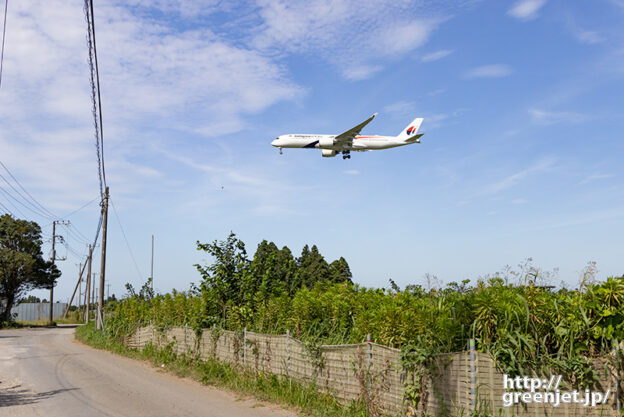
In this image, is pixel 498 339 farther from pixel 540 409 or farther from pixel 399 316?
pixel 399 316

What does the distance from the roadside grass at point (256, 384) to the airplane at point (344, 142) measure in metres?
15.7

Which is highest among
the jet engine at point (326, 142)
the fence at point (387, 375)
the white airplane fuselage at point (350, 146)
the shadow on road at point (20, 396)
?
the white airplane fuselage at point (350, 146)

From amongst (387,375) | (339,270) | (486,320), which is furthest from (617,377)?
(339,270)

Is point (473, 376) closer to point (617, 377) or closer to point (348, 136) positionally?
point (617, 377)

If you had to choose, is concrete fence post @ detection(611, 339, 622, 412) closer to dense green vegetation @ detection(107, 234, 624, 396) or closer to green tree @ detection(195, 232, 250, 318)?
dense green vegetation @ detection(107, 234, 624, 396)

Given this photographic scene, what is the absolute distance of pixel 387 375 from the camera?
27.3 feet

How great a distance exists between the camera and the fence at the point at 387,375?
6801mm

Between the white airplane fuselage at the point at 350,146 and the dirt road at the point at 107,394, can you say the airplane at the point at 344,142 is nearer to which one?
the white airplane fuselage at the point at 350,146

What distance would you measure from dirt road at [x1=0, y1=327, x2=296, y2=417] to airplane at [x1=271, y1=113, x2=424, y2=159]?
1676cm

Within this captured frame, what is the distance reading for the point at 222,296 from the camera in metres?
16.3

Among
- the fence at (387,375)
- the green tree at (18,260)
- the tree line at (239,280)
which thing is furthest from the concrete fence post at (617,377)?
the green tree at (18,260)

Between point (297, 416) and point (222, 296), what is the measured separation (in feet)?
24.1

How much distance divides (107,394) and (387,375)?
24.3ft

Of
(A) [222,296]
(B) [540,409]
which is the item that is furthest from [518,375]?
(A) [222,296]
